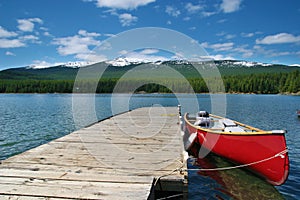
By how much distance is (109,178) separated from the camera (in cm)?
452

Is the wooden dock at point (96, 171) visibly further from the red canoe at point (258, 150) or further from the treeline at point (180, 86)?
the treeline at point (180, 86)

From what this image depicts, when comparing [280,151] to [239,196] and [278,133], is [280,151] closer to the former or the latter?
[278,133]

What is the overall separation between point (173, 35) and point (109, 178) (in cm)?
1130

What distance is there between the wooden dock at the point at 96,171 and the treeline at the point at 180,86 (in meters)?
94.8

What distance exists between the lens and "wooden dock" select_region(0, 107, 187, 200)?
3.92m

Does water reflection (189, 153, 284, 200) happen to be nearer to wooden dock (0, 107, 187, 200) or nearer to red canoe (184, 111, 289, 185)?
red canoe (184, 111, 289, 185)

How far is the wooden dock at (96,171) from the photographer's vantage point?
12.9ft

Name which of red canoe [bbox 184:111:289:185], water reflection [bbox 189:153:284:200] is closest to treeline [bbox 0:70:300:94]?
red canoe [bbox 184:111:289:185]

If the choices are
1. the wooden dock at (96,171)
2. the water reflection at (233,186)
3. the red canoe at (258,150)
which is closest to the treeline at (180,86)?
the red canoe at (258,150)

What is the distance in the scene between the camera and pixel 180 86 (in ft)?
359

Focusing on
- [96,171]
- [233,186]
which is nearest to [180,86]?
[233,186]

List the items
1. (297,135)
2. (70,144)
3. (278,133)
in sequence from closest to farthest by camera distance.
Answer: (278,133) < (70,144) < (297,135)

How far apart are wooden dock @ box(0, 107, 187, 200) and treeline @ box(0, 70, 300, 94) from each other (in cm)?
9483

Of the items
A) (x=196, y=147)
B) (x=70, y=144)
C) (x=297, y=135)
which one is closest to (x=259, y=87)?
(x=297, y=135)
